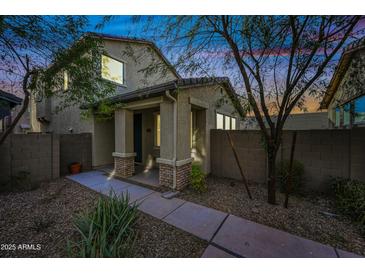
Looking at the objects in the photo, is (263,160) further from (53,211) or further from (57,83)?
(57,83)

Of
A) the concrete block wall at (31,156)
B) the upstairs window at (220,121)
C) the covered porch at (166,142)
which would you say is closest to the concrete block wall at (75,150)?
the concrete block wall at (31,156)

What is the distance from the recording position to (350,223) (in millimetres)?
2963

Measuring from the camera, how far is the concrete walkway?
89.0 inches

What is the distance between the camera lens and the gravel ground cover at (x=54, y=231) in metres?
2.31

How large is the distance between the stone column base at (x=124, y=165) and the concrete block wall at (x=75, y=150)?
2.11 metres

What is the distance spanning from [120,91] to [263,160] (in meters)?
7.65

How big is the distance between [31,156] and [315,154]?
9049 mm

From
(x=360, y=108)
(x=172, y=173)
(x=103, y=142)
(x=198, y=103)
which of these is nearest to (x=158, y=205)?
(x=172, y=173)

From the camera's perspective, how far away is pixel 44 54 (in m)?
3.38

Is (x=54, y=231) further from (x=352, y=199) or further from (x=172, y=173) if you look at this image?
(x=352, y=199)

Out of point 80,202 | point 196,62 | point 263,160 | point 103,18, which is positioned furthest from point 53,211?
point 263,160

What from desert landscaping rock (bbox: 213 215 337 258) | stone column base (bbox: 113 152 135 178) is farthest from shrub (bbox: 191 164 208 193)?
stone column base (bbox: 113 152 135 178)

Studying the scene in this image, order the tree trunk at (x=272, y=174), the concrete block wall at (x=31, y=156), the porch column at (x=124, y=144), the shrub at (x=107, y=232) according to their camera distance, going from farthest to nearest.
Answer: the porch column at (x=124, y=144), the concrete block wall at (x=31, y=156), the tree trunk at (x=272, y=174), the shrub at (x=107, y=232)

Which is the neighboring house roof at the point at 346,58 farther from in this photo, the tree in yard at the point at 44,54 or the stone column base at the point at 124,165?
the stone column base at the point at 124,165
